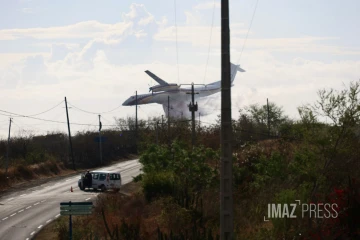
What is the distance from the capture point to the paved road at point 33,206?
112 ft

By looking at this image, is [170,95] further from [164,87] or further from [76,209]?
[76,209]

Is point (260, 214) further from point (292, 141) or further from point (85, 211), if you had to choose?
point (292, 141)

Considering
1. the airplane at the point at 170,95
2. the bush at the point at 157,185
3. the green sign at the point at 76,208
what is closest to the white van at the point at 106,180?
the bush at the point at 157,185

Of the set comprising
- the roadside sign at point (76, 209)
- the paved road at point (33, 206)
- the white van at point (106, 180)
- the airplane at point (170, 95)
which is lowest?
the paved road at point (33, 206)

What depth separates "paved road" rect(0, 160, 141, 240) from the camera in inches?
1345

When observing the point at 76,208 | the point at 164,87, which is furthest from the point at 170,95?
the point at 76,208

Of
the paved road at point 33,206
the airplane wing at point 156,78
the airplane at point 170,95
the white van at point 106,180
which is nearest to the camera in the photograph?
the paved road at point 33,206

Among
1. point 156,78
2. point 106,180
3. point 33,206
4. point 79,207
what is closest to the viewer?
point 79,207

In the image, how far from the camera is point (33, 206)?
1753 inches

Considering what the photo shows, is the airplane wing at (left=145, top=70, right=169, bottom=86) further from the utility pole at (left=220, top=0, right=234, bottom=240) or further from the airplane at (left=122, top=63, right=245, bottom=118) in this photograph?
the utility pole at (left=220, top=0, right=234, bottom=240)

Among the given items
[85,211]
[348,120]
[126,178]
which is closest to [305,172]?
[348,120]

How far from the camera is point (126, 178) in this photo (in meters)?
65.3

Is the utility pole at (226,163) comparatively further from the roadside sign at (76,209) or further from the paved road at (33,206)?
the paved road at (33,206)

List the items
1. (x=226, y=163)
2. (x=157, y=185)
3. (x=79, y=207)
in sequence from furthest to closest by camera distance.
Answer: (x=157, y=185) < (x=79, y=207) < (x=226, y=163)
